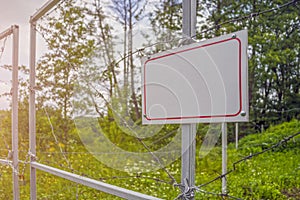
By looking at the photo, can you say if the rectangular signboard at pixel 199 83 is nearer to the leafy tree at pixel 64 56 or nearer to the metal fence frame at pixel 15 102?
the metal fence frame at pixel 15 102

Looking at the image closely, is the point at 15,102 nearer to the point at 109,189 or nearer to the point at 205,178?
the point at 109,189

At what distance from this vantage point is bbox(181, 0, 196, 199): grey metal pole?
0.74 meters

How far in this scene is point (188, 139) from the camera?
0.75m

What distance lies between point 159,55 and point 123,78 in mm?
1071

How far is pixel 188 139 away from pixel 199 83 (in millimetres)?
128

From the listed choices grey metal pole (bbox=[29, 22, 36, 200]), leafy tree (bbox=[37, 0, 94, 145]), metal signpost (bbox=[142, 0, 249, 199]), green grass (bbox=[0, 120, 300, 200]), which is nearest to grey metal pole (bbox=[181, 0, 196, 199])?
metal signpost (bbox=[142, 0, 249, 199])

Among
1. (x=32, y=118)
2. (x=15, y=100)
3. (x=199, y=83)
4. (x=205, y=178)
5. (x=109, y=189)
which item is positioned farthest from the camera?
(x=205, y=178)

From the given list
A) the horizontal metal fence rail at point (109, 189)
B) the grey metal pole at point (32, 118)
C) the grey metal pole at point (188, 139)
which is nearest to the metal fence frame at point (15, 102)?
the grey metal pole at point (32, 118)

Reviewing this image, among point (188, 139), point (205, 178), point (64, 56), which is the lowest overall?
point (205, 178)

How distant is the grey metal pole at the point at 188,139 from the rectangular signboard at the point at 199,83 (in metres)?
0.04

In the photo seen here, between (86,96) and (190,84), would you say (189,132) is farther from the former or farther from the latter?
(86,96)

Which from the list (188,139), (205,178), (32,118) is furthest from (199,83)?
(205,178)

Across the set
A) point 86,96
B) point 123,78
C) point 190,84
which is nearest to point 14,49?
point 86,96

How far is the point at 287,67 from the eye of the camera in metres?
3.60
